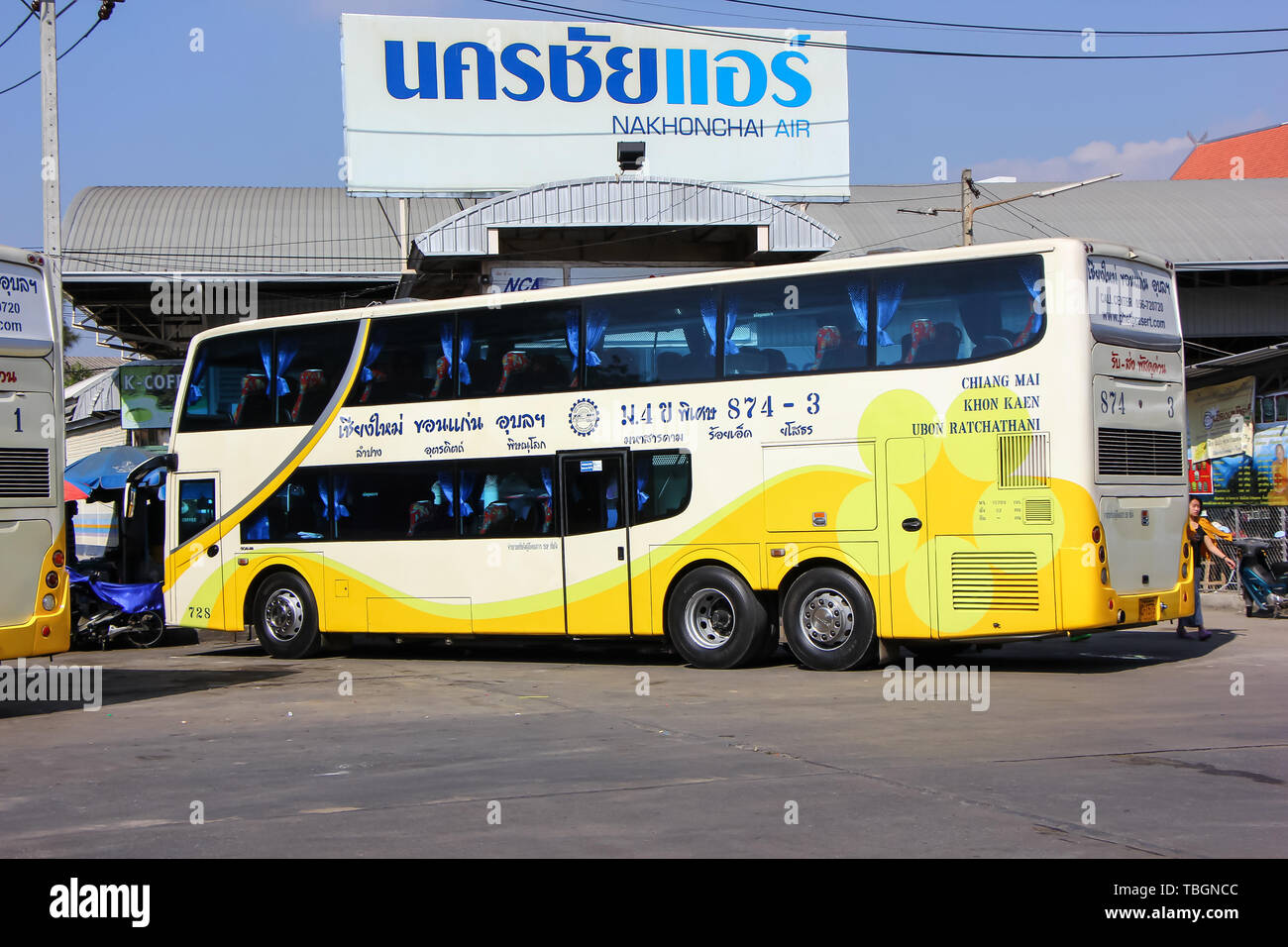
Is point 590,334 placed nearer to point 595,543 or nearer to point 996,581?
point 595,543

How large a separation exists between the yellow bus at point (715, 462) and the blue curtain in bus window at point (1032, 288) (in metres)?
0.04

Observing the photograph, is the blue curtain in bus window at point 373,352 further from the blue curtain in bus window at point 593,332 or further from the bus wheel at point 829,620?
the bus wheel at point 829,620

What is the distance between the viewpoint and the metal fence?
819 inches

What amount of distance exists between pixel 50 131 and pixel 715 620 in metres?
11.6

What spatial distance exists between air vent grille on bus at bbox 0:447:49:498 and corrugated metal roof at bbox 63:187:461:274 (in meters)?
21.5

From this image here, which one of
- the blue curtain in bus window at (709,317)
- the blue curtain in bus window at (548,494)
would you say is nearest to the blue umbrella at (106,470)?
the blue curtain in bus window at (548,494)

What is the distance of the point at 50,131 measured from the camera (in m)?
18.6

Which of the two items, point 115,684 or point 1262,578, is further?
point 1262,578

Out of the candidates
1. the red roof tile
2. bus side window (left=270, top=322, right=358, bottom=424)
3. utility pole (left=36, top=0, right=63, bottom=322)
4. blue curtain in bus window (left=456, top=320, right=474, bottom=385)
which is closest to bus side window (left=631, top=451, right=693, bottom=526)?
blue curtain in bus window (left=456, top=320, right=474, bottom=385)

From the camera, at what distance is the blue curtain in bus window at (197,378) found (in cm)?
1798

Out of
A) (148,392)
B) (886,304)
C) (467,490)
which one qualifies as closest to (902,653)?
(886,304)

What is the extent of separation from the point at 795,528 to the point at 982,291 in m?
3.14

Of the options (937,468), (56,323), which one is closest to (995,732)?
(937,468)

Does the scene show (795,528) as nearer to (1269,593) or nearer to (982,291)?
(982,291)
